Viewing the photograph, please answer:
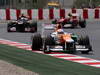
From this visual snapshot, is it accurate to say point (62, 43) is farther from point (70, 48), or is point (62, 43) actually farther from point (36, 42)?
point (36, 42)

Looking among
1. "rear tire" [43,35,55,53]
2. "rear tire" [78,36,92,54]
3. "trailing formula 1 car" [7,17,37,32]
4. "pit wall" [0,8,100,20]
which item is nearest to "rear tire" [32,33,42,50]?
"rear tire" [43,35,55,53]

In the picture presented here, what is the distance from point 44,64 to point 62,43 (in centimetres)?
263

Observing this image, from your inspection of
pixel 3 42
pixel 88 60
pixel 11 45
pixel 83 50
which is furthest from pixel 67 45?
pixel 3 42

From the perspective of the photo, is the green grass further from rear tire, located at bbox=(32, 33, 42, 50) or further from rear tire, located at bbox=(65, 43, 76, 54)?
rear tire, located at bbox=(65, 43, 76, 54)

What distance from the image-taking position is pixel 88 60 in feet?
35.9

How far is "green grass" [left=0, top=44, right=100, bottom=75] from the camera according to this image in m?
8.83

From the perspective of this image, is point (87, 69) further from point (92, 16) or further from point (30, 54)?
point (92, 16)

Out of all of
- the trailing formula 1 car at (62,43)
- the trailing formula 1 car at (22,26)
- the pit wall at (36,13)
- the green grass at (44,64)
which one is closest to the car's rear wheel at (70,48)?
the trailing formula 1 car at (62,43)

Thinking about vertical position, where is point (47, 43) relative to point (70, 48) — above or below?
above

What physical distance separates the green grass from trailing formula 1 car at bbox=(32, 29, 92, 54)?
1.45ft

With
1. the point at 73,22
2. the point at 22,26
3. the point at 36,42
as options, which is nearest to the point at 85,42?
the point at 36,42

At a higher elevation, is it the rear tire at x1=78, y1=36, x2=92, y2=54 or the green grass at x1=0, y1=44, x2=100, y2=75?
the rear tire at x1=78, y1=36, x2=92, y2=54

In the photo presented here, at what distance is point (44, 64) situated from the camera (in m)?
10.0

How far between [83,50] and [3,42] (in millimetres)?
4328
